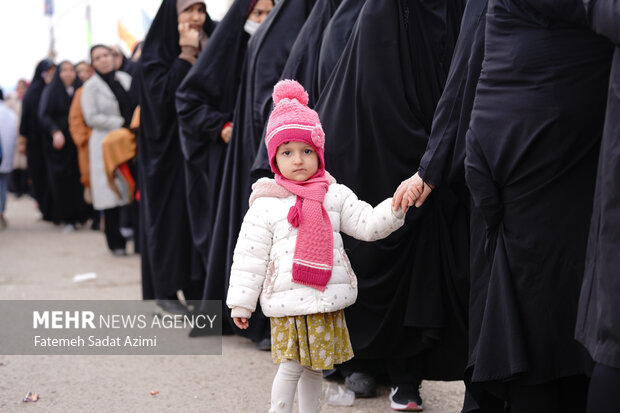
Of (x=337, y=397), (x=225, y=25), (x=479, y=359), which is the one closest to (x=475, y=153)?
(x=479, y=359)

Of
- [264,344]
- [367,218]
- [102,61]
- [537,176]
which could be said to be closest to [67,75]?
[102,61]

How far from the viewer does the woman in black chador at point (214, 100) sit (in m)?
5.01

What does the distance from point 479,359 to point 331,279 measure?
2.13 ft

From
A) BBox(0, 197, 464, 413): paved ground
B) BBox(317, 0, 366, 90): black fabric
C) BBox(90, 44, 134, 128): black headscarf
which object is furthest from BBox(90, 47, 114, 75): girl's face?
BBox(317, 0, 366, 90): black fabric

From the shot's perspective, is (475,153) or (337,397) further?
(337,397)

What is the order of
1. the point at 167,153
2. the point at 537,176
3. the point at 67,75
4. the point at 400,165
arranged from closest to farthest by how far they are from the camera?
the point at 537,176 → the point at 400,165 → the point at 167,153 → the point at 67,75

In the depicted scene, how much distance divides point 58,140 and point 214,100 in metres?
6.01

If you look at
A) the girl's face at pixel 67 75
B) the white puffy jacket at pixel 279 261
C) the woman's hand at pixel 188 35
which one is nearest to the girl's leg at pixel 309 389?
the white puffy jacket at pixel 279 261

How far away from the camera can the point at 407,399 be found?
3.63m

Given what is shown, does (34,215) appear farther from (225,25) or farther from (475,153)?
(475,153)

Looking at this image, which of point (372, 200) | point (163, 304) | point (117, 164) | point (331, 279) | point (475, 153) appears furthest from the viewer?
point (117, 164)

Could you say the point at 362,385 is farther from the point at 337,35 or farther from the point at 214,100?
the point at 214,100

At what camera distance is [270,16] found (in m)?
4.71

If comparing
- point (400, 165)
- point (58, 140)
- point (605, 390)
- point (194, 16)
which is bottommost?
point (58, 140)
